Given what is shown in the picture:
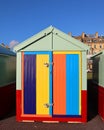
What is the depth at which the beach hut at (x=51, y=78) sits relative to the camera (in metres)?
9.57

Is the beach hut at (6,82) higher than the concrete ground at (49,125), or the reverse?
the beach hut at (6,82)

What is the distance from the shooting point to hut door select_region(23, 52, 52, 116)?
9.62 meters

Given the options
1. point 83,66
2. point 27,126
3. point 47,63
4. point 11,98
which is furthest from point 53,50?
point 11,98

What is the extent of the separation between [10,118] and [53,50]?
313 centimetres

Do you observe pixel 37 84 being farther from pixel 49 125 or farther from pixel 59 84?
pixel 49 125

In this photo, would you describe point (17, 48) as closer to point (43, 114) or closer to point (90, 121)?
point (43, 114)

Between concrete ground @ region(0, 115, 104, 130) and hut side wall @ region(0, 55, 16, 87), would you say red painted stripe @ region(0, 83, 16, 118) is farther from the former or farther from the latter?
concrete ground @ region(0, 115, 104, 130)

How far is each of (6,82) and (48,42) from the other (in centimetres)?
285

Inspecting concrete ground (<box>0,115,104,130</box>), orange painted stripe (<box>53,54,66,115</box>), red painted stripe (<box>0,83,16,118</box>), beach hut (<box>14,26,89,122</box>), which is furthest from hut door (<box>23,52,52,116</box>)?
red painted stripe (<box>0,83,16,118</box>)

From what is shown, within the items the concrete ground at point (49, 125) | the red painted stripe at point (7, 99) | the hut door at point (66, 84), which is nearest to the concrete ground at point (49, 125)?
the concrete ground at point (49, 125)

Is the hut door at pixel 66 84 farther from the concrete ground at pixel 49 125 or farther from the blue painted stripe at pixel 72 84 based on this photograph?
the concrete ground at pixel 49 125

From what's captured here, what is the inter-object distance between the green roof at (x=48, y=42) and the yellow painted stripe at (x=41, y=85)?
1.29 ft

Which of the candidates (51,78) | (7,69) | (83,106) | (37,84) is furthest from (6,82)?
(83,106)

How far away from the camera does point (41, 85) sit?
31.7 feet
